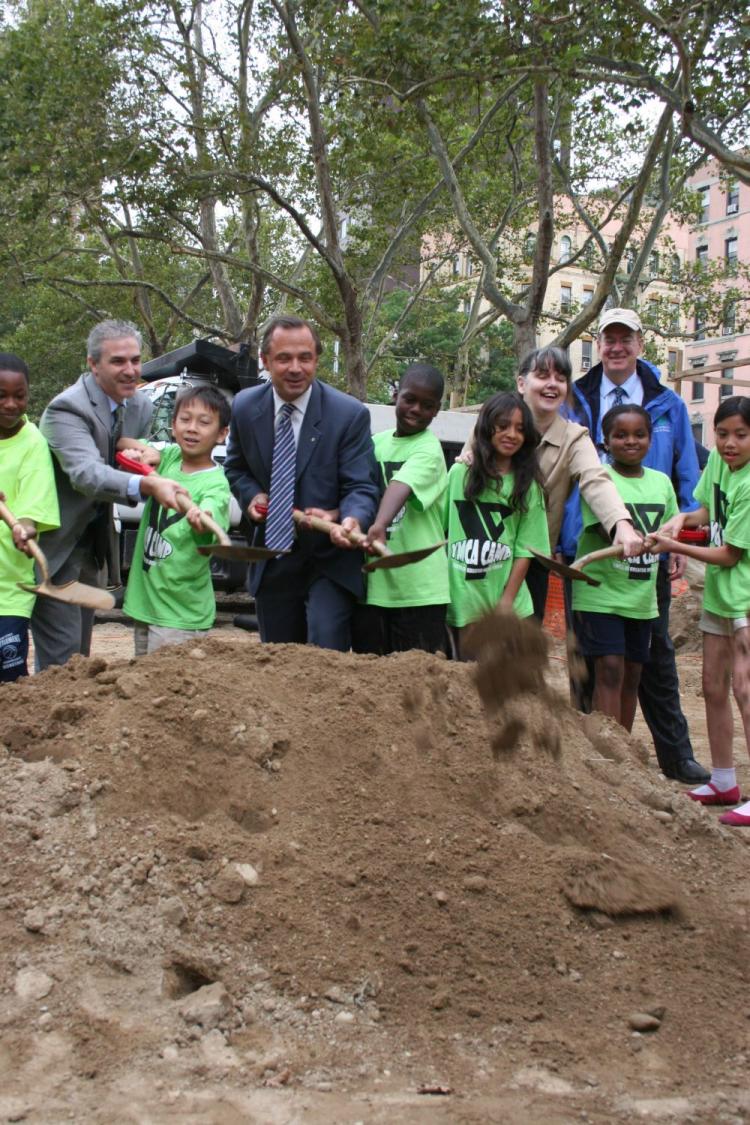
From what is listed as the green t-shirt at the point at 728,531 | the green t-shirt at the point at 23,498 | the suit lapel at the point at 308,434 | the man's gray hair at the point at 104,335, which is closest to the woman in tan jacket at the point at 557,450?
the green t-shirt at the point at 728,531

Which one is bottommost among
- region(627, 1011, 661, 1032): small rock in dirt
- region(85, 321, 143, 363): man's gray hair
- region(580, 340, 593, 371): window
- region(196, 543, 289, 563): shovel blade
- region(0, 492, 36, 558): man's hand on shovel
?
region(627, 1011, 661, 1032): small rock in dirt

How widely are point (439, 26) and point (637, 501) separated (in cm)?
717

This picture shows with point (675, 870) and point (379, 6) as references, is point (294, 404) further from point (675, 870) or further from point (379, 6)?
point (379, 6)

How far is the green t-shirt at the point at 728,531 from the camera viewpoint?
4410 mm

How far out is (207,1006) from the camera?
95.1 inches

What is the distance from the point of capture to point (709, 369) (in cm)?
1263

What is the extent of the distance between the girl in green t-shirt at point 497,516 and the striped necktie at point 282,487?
0.68m

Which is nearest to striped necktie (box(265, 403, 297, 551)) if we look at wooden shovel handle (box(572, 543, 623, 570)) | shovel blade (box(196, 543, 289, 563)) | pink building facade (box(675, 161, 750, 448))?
shovel blade (box(196, 543, 289, 563))

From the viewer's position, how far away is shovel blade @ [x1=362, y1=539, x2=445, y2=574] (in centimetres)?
388

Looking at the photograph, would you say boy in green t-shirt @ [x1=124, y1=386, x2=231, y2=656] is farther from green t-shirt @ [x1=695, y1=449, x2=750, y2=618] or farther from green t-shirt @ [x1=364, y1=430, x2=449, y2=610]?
green t-shirt @ [x1=695, y1=449, x2=750, y2=618]

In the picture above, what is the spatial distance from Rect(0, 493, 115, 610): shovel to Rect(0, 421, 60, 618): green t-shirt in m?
0.06

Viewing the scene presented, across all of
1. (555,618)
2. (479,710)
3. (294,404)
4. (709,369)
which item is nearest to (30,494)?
(294,404)

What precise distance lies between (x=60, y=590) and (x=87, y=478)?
417mm

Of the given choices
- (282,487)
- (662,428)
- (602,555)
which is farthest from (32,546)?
(662,428)
